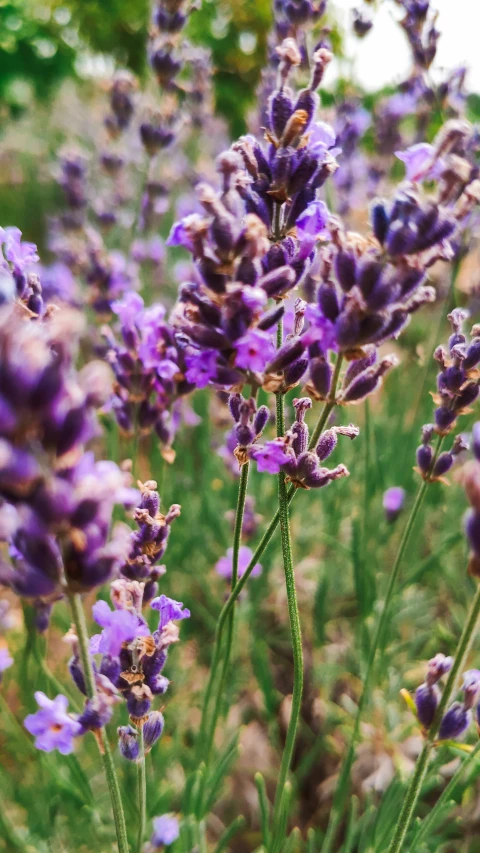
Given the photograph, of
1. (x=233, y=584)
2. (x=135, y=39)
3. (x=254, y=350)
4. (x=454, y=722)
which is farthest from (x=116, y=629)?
(x=135, y=39)

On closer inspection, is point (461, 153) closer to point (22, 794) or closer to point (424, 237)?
point (424, 237)

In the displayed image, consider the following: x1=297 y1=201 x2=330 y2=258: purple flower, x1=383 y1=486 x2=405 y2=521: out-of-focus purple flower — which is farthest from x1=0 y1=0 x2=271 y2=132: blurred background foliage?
x1=297 y1=201 x2=330 y2=258: purple flower

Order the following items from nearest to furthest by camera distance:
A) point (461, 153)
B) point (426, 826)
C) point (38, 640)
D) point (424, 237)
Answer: point (424, 237), point (426, 826), point (38, 640), point (461, 153)

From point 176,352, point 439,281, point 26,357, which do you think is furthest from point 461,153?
point 439,281

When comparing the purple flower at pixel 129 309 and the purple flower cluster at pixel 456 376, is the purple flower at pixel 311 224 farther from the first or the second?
the purple flower at pixel 129 309

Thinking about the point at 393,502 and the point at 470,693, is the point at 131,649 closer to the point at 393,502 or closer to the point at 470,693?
the point at 470,693

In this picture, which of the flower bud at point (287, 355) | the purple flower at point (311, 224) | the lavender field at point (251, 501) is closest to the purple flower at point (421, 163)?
the lavender field at point (251, 501)
